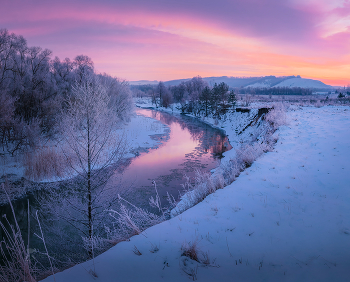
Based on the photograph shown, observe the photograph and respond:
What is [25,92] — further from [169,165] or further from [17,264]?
[17,264]

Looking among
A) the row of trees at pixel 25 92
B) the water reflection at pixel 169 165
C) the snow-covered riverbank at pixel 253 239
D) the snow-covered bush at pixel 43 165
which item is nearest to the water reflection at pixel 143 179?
the water reflection at pixel 169 165

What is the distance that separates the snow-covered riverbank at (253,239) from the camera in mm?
2850

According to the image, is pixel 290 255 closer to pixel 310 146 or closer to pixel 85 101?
pixel 310 146

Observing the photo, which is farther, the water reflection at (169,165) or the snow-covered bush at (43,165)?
the snow-covered bush at (43,165)

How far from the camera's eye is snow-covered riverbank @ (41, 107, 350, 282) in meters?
2.85

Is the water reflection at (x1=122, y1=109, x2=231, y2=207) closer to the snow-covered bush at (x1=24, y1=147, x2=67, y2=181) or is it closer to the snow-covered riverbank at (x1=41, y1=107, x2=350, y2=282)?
the snow-covered bush at (x1=24, y1=147, x2=67, y2=181)

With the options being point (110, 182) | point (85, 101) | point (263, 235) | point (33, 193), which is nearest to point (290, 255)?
point (263, 235)

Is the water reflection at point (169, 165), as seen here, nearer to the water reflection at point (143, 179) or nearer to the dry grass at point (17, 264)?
the water reflection at point (143, 179)

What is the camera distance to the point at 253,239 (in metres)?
3.52

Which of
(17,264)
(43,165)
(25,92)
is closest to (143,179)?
(43,165)

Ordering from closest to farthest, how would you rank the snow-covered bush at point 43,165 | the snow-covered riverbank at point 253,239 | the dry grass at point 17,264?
the dry grass at point 17,264, the snow-covered riverbank at point 253,239, the snow-covered bush at point 43,165

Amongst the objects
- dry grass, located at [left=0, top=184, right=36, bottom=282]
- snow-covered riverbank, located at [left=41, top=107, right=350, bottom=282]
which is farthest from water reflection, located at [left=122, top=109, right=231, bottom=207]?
dry grass, located at [left=0, top=184, right=36, bottom=282]

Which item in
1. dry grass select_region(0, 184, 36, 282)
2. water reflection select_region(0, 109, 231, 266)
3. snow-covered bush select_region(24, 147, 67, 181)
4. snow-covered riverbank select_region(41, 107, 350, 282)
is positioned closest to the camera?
dry grass select_region(0, 184, 36, 282)

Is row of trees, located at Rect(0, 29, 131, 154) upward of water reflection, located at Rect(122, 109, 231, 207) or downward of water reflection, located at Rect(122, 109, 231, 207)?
upward
